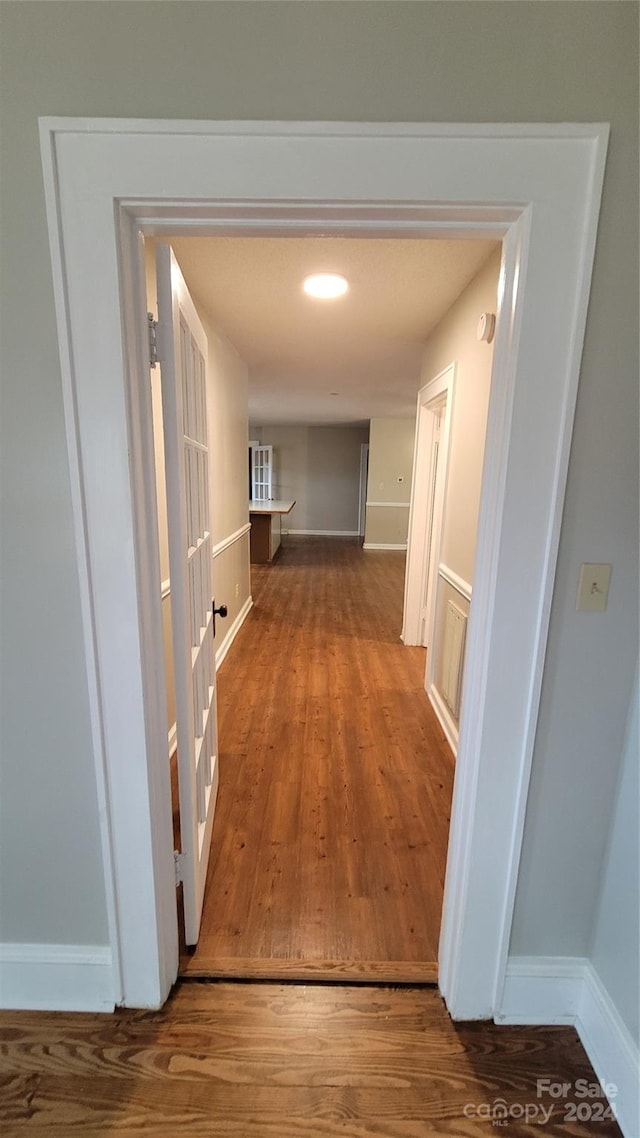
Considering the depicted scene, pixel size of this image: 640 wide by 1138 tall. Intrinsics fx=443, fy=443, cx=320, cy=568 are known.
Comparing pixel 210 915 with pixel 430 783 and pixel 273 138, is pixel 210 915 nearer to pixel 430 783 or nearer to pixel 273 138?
pixel 430 783

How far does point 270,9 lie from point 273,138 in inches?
8.1

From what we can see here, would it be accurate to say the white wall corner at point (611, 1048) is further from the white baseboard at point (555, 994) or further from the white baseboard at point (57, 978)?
the white baseboard at point (57, 978)

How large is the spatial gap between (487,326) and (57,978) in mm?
2691

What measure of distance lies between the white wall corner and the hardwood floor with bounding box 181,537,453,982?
0.40m

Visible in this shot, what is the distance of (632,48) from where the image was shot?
81cm

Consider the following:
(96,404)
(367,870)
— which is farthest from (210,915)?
(96,404)

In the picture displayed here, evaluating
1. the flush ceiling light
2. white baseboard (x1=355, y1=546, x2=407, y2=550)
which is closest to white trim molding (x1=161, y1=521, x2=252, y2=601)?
the flush ceiling light

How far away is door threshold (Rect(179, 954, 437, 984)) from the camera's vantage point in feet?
4.19

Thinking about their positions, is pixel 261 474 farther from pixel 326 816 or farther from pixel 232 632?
pixel 326 816

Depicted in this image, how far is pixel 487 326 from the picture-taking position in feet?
6.27

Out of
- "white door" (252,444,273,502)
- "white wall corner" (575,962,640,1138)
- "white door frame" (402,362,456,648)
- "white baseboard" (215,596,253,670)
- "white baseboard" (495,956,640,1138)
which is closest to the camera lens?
"white wall corner" (575,962,640,1138)

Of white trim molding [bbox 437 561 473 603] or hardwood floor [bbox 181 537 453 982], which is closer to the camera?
hardwood floor [bbox 181 537 453 982]

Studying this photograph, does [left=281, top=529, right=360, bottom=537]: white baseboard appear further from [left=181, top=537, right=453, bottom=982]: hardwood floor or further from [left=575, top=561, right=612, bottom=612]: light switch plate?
[left=575, top=561, right=612, bottom=612]: light switch plate

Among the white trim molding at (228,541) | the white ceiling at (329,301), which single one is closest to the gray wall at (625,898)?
the white ceiling at (329,301)
